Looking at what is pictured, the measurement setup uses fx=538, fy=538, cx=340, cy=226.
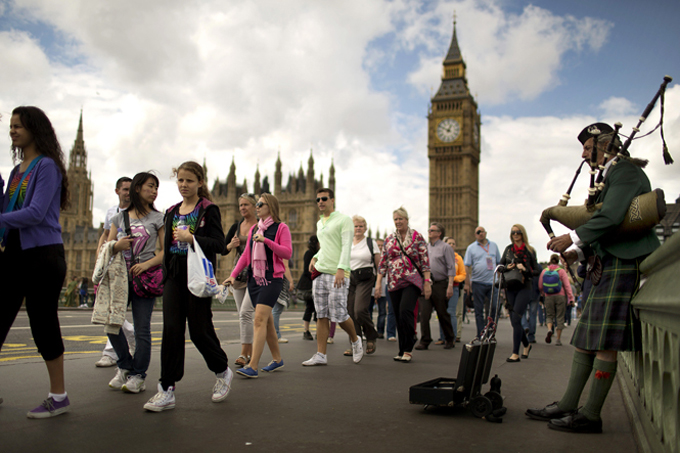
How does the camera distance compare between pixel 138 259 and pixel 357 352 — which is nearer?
pixel 138 259

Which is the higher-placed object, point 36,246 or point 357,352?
point 36,246

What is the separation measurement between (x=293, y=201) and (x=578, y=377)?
75.5 m

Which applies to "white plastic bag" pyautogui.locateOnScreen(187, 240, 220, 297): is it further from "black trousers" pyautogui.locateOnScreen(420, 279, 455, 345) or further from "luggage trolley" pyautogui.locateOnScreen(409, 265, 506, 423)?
"black trousers" pyautogui.locateOnScreen(420, 279, 455, 345)

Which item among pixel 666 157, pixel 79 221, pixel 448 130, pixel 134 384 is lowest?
pixel 134 384

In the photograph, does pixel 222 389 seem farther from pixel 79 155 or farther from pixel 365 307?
pixel 79 155

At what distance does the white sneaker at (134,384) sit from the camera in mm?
4098

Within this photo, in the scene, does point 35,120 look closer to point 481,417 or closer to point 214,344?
point 214,344

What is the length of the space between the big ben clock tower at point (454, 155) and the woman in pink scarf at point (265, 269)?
3331 inches

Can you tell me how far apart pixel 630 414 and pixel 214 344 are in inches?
111

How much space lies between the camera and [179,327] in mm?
3678

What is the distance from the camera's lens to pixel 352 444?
9.39 ft

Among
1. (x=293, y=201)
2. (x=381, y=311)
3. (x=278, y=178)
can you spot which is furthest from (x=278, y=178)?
(x=381, y=311)

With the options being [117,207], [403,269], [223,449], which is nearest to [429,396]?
[223,449]

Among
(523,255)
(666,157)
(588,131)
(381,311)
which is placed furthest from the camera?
(381,311)
